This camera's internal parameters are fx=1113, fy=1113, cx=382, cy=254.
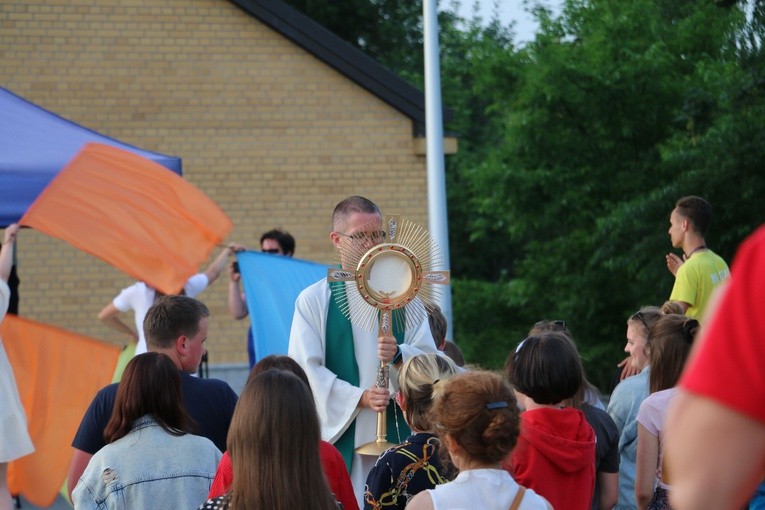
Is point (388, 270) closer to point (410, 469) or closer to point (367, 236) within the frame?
point (367, 236)

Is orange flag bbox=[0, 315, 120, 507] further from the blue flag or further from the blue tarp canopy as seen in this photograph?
the blue flag

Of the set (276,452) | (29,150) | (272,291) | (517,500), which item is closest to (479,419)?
(517,500)

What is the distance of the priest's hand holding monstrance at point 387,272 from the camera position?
17.5ft

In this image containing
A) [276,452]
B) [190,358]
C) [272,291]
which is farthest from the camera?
[272,291]

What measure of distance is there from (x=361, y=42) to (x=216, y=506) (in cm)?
2198

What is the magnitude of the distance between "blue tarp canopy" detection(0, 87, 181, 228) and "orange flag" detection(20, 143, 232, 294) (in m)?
0.10

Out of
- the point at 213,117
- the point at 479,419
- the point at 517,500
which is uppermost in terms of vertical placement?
the point at 213,117

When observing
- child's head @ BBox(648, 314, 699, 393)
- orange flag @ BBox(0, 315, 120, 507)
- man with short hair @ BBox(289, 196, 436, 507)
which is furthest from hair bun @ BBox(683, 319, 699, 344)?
orange flag @ BBox(0, 315, 120, 507)

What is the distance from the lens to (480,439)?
11.3ft

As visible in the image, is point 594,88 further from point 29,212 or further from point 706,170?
point 29,212

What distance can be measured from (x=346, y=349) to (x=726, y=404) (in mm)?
4497

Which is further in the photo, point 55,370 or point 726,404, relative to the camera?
point 55,370

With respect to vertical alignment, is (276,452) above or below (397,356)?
below

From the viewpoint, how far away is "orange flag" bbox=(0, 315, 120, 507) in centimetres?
786
